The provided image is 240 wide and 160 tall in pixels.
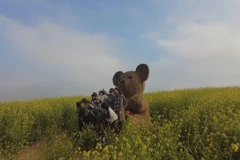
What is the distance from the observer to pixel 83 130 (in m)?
10.0

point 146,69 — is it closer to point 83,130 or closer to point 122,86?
point 122,86

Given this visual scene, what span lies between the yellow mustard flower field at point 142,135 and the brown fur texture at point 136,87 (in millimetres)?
615

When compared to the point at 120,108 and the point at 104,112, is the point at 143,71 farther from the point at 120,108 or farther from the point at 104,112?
the point at 104,112

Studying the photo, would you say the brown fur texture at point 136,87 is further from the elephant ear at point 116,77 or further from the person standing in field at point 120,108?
the person standing in field at point 120,108

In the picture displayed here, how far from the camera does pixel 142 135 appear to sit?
29.1 feet

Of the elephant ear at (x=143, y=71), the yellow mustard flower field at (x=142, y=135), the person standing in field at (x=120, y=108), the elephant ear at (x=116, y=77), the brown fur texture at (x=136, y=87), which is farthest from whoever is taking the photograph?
the elephant ear at (x=116, y=77)

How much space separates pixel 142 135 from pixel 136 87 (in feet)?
7.13

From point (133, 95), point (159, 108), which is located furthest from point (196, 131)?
point (159, 108)

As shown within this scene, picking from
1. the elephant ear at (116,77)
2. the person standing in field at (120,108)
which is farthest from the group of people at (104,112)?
the elephant ear at (116,77)

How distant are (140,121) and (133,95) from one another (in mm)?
990

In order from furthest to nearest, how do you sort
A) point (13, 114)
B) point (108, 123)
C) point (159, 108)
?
point (159, 108)
point (13, 114)
point (108, 123)

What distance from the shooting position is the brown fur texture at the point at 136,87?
1042cm

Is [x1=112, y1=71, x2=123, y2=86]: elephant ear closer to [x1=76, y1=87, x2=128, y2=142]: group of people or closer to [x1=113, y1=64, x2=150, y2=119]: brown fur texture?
[x1=113, y1=64, x2=150, y2=119]: brown fur texture

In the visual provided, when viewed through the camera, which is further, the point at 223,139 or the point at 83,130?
the point at 83,130
